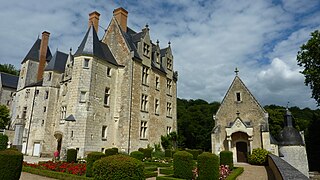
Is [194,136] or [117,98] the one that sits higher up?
[117,98]

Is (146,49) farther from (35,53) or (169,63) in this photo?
(35,53)

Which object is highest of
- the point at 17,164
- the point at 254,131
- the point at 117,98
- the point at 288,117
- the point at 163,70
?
the point at 163,70

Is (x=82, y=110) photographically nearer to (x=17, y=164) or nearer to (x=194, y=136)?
(x=17, y=164)

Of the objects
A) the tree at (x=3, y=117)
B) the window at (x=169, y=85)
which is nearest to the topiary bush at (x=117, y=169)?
the window at (x=169, y=85)

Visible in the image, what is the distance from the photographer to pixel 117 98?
22375 mm

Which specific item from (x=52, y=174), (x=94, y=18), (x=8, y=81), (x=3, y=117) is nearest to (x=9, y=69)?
(x=8, y=81)

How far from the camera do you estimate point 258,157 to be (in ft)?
59.4

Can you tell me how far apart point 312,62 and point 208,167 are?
607 inches

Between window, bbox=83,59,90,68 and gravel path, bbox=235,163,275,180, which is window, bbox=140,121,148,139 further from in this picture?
gravel path, bbox=235,163,275,180

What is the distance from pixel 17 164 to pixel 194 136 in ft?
124

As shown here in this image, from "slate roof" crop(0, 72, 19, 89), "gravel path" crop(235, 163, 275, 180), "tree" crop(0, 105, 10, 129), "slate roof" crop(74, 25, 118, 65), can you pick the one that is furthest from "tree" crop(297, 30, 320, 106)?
"slate roof" crop(0, 72, 19, 89)

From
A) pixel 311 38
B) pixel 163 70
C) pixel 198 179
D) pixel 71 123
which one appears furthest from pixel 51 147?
pixel 311 38

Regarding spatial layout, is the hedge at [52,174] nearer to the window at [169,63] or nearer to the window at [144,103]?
the window at [144,103]

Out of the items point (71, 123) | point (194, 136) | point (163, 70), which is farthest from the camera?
point (194, 136)
